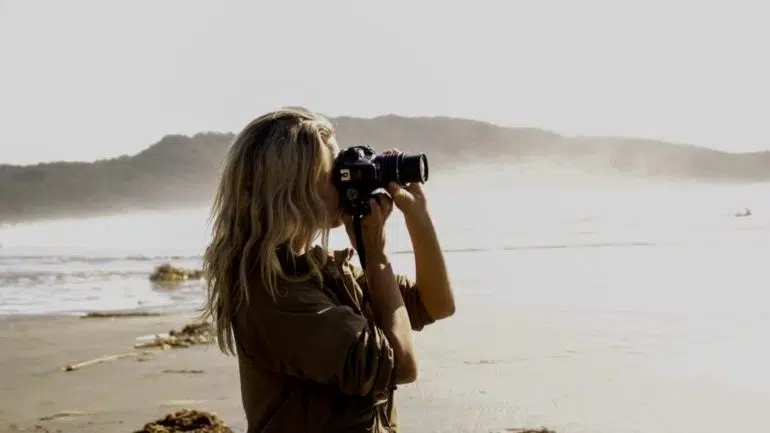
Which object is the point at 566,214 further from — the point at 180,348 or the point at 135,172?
the point at 135,172

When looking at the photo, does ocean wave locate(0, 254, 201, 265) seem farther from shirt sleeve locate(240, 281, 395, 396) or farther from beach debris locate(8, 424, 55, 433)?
shirt sleeve locate(240, 281, 395, 396)

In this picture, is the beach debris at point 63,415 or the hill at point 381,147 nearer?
the beach debris at point 63,415

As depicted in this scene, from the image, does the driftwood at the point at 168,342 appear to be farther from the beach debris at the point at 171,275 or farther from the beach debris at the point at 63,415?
the beach debris at the point at 171,275

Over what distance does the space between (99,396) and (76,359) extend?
58.0 inches

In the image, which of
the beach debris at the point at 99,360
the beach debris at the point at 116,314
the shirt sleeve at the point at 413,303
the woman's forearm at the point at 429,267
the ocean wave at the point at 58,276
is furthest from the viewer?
the ocean wave at the point at 58,276

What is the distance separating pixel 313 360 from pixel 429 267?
461 mm

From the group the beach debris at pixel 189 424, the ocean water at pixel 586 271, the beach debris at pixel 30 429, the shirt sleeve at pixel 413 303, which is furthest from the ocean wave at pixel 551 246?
the shirt sleeve at pixel 413 303

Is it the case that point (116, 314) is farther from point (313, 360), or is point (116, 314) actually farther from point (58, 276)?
point (313, 360)

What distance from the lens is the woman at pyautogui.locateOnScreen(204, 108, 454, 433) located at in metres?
2.12

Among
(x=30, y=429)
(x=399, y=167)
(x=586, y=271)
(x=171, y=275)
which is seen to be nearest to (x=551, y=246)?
(x=586, y=271)

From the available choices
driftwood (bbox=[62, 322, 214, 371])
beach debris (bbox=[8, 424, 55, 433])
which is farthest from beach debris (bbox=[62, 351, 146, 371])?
beach debris (bbox=[8, 424, 55, 433])

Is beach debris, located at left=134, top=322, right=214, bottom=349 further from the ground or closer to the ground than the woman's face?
closer to the ground

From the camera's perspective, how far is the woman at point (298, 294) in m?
2.12

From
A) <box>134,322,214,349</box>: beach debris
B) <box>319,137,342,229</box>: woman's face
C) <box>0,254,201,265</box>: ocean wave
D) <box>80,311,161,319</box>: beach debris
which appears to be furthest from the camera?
<box>0,254,201,265</box>: ocean wave
